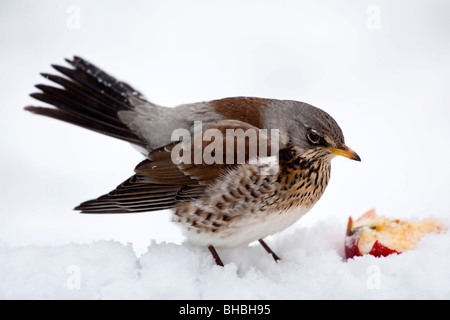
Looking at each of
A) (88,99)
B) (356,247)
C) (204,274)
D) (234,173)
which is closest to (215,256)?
(204,274)

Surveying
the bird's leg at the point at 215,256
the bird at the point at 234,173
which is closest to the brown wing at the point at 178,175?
the bird at the point at 234,173

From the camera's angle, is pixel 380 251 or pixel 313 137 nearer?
pixel 313 137

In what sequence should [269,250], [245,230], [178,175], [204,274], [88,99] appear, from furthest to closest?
1. [88,99]
2. [269,250]
3. [178,175]
4. [245,230]
5. [204,274]

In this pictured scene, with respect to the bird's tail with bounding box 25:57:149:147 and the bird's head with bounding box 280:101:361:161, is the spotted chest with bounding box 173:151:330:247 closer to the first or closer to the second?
the bird's head with bounding box 280:101:361:161

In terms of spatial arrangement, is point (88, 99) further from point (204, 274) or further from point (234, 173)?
point (204, 274)

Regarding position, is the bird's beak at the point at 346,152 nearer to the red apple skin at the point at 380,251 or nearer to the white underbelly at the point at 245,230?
the white underbelly at the point at 245,230
